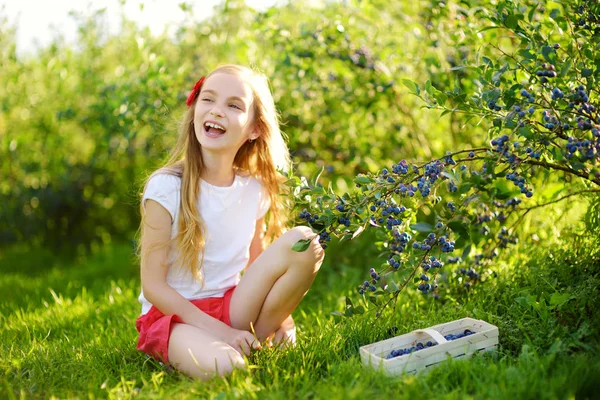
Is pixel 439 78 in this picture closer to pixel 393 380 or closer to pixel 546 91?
pixel 546 91

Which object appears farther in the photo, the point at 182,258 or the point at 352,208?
the point at 182,258

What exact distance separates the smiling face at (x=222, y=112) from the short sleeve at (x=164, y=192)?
222 millimetres

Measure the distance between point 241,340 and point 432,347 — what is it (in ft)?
2.40

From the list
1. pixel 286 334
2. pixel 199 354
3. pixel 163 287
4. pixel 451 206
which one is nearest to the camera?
pixel 451 206

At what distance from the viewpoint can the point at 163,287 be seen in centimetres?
249

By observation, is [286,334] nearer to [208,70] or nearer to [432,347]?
[432,347]

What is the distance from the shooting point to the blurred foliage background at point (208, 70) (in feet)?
11.7

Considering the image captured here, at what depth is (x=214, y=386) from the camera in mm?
2119

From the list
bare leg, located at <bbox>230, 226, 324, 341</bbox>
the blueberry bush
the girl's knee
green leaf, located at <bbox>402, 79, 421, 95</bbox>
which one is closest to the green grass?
the girl's knee

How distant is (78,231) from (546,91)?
13.8ft

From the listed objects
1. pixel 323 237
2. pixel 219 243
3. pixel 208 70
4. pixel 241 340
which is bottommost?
pixel 241 340

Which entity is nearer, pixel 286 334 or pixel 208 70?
pixel 286 334

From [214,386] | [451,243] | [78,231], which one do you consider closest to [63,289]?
[78,231]

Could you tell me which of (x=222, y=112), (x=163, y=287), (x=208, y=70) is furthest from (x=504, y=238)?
(x=208, y=70)
